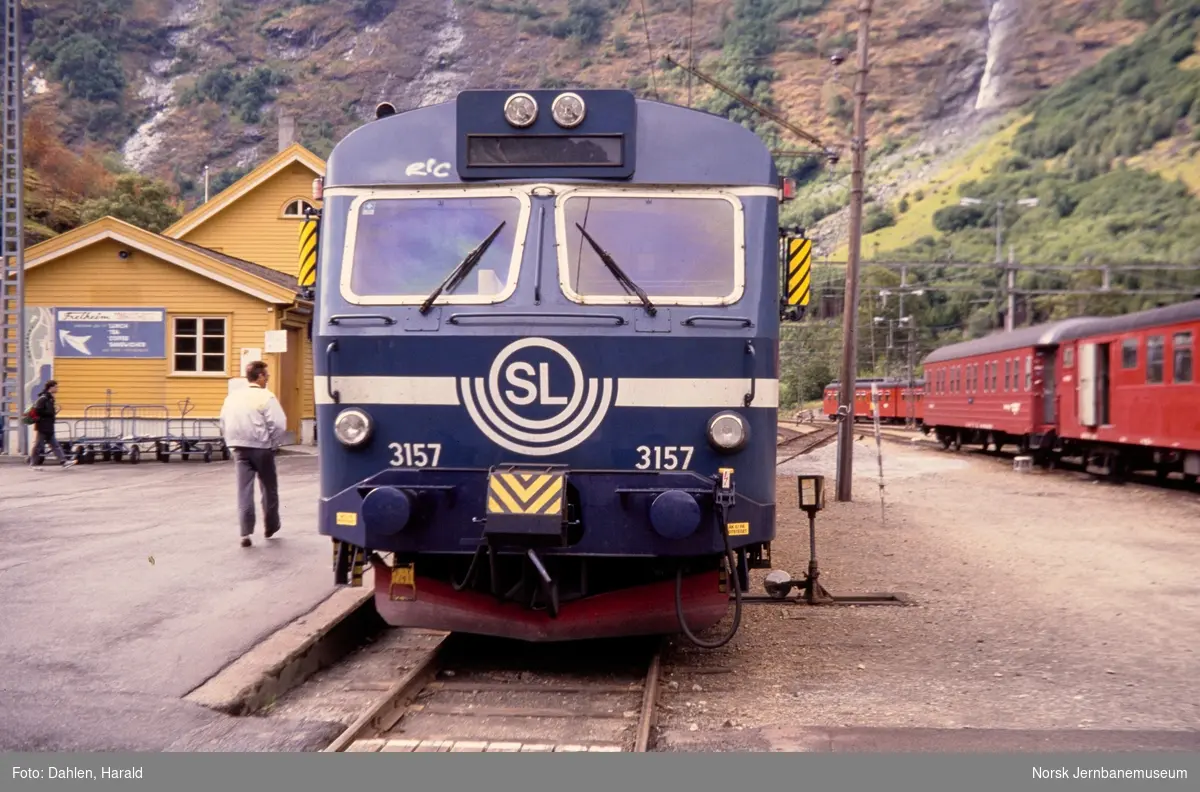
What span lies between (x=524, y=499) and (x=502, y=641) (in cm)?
229

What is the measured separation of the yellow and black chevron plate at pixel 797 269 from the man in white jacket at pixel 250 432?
5260 millimetres

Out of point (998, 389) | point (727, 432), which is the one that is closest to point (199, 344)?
point (998, 389)

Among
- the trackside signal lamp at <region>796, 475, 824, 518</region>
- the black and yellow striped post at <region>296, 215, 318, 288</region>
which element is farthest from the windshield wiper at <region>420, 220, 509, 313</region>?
the trackside signal lamp at <region>796, 475, 824, 518</region>

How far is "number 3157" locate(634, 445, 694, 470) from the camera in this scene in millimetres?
6395

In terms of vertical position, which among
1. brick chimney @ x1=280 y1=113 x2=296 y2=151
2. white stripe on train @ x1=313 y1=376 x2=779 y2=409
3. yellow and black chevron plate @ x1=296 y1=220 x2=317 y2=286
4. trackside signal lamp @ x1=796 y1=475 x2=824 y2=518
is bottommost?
trackside signal lamp @ x1=796 y1=475 x2=824 y2=518

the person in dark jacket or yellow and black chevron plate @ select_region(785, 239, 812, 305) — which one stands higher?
yellow and black chevron plate @ select_region(785, 239, 812, 305)

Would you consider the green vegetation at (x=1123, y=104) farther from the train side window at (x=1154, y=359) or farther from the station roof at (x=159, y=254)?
the station roof at (x=159, y=254)

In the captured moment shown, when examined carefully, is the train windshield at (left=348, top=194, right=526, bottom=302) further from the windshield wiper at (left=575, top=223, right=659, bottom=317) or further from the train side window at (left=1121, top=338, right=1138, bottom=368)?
the train side window at (left=1121, top=338, right=1138, bottom=368)

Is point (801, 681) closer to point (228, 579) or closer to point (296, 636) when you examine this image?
point (296, 636)

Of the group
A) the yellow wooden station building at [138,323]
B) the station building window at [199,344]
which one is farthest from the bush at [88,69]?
the station building window at [199,344]

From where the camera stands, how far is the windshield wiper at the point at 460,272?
6.57 meters

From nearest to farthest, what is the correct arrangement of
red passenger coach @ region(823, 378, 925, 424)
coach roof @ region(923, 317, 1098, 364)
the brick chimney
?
coach roof @ region(923, 317, 1098, 364) → the brick chimney → red passenger coach @ region(823, 378, 925, 424)

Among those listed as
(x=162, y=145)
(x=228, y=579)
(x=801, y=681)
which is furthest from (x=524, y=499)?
(x=162, y=145)

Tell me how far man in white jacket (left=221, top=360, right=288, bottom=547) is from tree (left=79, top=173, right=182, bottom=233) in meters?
40.9
